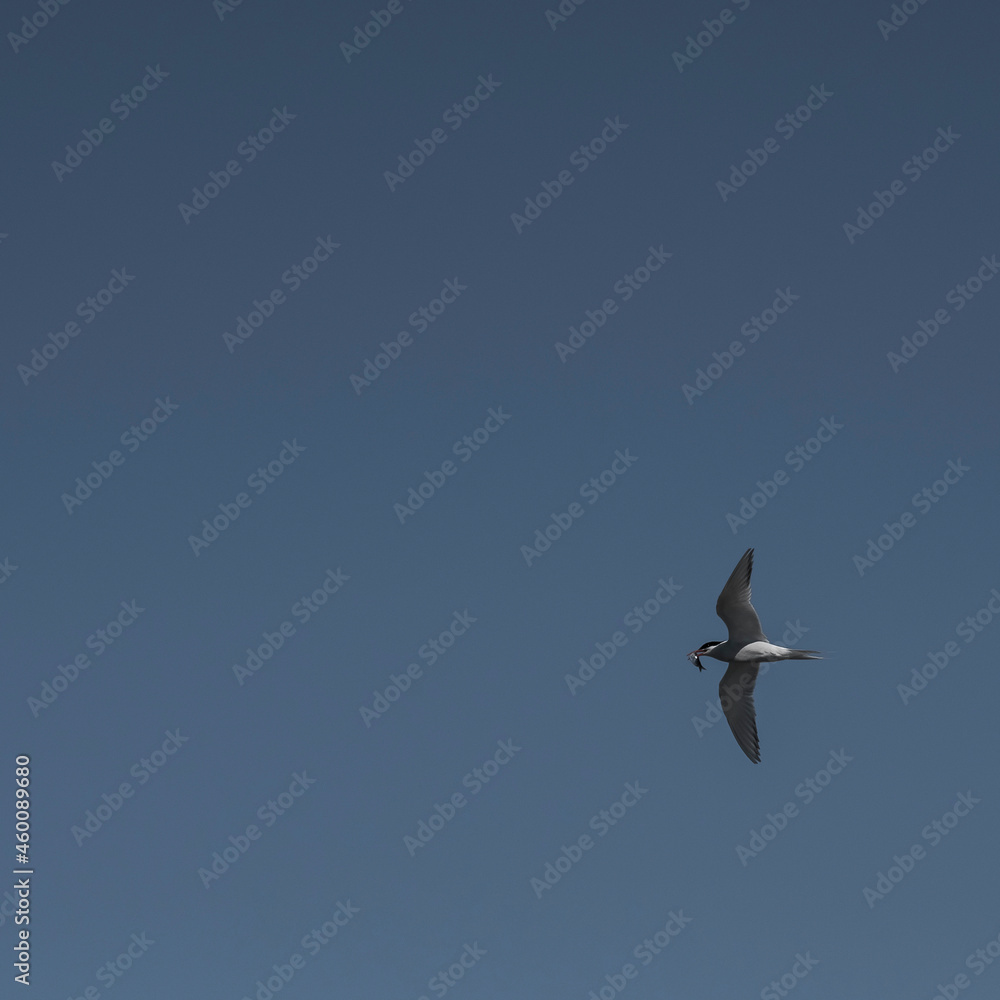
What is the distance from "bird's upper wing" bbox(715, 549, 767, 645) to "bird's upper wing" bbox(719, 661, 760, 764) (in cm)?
139

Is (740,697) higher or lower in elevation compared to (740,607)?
lower

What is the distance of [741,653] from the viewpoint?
3684 cm

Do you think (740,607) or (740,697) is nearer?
(740,607)

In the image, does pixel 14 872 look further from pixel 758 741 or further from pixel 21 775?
pixel 758 741

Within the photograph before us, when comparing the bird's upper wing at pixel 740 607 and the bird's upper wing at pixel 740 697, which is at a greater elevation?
the bird's upper wing at pixel 740 607

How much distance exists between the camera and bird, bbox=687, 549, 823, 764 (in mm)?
36094

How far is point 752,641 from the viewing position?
36.8 m

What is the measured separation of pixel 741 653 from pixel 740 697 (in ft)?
6.66

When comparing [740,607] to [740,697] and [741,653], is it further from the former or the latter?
[740,697]

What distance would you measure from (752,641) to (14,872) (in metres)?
29.2

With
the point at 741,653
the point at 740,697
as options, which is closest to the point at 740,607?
the point at 741,653

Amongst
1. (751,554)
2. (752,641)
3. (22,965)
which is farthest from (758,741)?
(22,965)

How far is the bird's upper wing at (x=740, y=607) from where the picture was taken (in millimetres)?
36062

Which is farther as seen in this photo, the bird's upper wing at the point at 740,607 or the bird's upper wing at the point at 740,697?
the bird's upper wing at the point at 740,697
